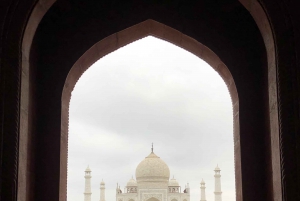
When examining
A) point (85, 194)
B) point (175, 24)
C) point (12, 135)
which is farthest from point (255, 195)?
point (85, 194)

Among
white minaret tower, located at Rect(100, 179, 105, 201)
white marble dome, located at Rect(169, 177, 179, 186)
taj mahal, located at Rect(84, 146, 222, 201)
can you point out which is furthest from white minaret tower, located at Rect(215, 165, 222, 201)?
white minaret tower, located at Rect(100, 179, 105, 201)

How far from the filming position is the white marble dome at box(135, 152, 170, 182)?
3488 cm

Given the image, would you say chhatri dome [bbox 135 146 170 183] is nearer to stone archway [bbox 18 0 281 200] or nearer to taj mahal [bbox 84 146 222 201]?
taj mahal [bbox 84 146 222 201]

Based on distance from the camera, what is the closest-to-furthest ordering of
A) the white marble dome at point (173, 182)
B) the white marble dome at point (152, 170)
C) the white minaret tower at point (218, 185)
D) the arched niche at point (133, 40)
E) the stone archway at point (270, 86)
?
the stone archway at point (270, 86) → the arched niche at point (133, 40) → the white marble dome at point (152, 170) → the white marble dome at point (173, 182) → the white minaret tower at point (218, 185)

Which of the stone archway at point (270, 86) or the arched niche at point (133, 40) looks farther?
the arched niche at point (133, 40)

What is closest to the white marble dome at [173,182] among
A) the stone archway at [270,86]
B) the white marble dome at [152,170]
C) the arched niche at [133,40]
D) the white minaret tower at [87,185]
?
the white marble dome at [152,170]

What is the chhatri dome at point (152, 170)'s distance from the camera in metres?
34.9

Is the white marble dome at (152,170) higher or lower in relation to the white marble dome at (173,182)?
higher

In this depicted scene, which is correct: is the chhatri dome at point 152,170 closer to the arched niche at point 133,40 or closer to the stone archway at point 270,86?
the arched niche at point 133,40

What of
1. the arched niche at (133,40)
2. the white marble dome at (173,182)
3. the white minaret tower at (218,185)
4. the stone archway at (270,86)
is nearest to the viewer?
the stone archway at (270,86)

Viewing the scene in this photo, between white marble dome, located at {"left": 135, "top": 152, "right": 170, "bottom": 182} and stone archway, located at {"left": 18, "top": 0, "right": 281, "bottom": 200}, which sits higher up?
white marble dome, located at {"left": 135, "top": 152, "right": 170, "bottom": 182}

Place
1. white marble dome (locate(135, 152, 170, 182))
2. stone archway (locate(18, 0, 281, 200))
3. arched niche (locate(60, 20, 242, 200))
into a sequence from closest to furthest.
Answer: stone archway (locate(18, 0, 281, 200))
arched niche (locate(60, 20, 242, 200))
white marble dome (locate(135, 152, 170, 182))

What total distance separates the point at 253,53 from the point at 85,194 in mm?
32467

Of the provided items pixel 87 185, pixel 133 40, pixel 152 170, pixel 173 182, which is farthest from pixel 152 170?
pixel 133 40
